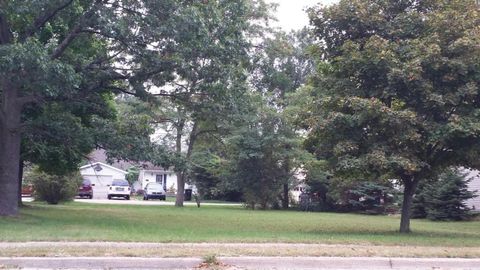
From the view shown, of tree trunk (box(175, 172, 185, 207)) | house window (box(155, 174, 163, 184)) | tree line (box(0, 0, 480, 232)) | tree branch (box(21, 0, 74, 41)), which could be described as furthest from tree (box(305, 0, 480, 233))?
house window (box(155, 174, 163, 184))

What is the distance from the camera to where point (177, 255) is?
36.4 ft

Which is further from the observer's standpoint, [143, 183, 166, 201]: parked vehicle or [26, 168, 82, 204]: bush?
[143, 183, 166, 201]: parked vehicle

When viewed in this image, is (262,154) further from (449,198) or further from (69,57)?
(69,57)

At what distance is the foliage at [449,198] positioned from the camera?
2891cm

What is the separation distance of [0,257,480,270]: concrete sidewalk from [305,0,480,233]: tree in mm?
4502

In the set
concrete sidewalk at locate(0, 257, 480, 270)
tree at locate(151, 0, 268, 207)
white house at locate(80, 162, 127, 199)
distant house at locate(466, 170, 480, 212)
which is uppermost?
tree at locate(151, 0, 268, 207)

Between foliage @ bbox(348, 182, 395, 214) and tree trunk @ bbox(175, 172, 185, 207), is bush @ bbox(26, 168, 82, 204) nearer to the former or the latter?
tree trunk @ bbox(175, 172, 185, 207)

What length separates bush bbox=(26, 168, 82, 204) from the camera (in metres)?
34.1

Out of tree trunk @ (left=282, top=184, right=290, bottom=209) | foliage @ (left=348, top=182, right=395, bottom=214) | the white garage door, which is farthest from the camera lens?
the white garage door

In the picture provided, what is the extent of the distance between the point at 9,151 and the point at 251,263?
1124cm

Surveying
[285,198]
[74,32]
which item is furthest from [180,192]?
[74,32]

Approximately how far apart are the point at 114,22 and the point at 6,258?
8.69 metres

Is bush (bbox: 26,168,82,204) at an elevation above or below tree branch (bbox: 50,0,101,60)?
below

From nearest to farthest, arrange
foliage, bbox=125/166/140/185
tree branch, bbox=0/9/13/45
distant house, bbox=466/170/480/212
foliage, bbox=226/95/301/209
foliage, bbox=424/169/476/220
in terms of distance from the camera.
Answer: tree branch, bbox=0/9/13/45 → foliage, bbox=424/169/476/220 → distant house, bbox=466/170/480/212 → foliage, bbox=226/95/301/209 → foliage, bbox=125/166/140/185
